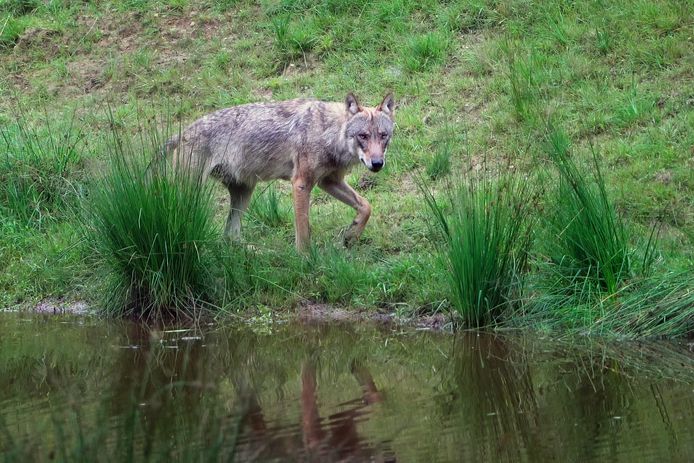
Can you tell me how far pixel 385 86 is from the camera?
45.9ft

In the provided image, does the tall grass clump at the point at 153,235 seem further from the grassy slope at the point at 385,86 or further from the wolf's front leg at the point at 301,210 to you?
the wolf's front leg at the point at 301,210

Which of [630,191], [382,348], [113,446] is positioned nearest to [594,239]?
[382,348]

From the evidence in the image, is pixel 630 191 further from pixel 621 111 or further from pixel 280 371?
pixel 280 371

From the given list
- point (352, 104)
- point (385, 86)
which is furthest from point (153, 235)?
point (385, 86)

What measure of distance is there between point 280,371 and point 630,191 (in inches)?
181

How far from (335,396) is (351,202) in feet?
14.3

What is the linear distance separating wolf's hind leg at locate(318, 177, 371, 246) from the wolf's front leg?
0.30 meters

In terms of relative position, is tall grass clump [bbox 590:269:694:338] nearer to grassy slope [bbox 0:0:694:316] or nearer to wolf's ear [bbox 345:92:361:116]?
grassy slope [bbox 0:0:694:316]

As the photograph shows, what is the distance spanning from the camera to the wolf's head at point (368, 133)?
35.3 feet

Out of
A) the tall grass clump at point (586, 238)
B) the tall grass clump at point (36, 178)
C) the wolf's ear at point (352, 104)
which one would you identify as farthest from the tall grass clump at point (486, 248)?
the tall grass clump at point (36, 178)

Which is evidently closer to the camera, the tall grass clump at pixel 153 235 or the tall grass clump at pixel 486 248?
the tall grass clump at pixel 486 248

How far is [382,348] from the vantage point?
8164mm

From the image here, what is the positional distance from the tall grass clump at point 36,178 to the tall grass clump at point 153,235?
7.29 feet

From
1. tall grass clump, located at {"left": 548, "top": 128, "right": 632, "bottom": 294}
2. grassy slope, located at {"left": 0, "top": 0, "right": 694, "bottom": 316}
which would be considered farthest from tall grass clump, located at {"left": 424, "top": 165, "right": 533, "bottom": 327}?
grassy slope, located at {"left": 0, "top": 0, "right": 694, "bottom": 316}
